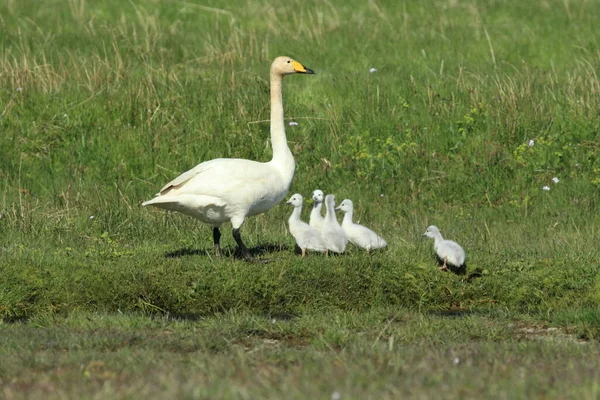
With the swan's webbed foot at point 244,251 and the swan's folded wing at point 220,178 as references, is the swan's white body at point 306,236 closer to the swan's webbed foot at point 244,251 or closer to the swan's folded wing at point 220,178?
the swan's webbed foot at point 244,251

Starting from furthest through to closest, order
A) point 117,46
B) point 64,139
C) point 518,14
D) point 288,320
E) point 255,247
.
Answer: point 518,14 < point 117,46 < point 64,139 < point 255,247 < point 288,320

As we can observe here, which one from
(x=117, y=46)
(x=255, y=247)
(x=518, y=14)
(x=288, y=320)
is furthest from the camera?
(x=518, y=14)

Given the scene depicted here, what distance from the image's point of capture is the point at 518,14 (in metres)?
18.2

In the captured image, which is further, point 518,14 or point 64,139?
point 518,14

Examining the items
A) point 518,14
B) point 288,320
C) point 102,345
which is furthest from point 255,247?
point 518,14

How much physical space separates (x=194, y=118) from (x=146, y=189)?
1.61 metres

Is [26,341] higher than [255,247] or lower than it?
higher

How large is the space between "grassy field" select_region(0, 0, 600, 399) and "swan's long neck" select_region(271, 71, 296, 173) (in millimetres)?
955

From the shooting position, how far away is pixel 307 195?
1214 cm

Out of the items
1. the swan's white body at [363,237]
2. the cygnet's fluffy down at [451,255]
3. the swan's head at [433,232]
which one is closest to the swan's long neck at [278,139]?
the swan's white body at [363,237]

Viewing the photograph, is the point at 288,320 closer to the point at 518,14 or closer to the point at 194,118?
the point at 194,118

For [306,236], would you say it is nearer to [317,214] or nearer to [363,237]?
[363,237]

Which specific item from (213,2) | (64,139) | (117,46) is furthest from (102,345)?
(213,2)

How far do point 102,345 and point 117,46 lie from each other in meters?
9.39
